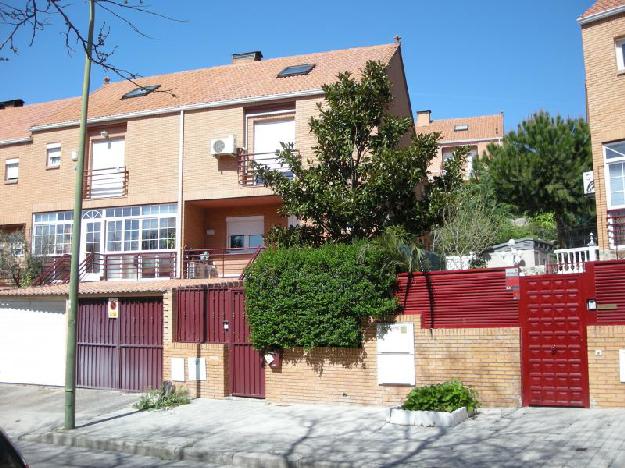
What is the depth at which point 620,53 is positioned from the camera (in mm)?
15703

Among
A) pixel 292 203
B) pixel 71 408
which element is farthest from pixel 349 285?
pixel 71 408

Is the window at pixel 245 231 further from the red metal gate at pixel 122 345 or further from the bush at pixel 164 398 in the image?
the bush at pixel 164 398

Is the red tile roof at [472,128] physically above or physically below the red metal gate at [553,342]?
above

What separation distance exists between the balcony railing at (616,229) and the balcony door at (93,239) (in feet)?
51.1

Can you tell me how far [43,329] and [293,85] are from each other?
409 inches

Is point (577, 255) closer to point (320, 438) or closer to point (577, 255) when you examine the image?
point (577, 255)

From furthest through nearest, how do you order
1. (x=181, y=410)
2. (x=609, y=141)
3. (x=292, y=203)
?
(x=609, y=141) < (x=292, y=203) < (x=181, y=410)

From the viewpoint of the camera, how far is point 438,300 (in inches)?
465

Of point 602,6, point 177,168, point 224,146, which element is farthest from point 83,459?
point 602,6

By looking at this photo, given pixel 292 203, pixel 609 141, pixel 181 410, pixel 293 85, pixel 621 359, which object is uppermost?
pixel 293 85

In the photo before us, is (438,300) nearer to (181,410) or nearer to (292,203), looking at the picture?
(292,203)

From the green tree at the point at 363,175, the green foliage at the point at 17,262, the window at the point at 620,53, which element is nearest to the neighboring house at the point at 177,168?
the green foliage at the point at 17,262

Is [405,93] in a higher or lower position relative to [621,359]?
higher

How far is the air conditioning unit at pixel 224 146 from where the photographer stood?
19938mm
